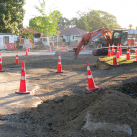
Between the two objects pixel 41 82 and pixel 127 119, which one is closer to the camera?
pixel 127 119

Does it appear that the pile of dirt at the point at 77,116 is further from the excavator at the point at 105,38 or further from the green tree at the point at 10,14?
the green tree at the point at 10,14

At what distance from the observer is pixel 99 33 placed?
18.7 metres

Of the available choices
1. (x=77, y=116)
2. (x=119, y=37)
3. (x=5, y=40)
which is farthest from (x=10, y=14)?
(x=77, y=116)

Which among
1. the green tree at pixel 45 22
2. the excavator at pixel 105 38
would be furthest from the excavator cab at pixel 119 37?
the green tree at pixel 45 22

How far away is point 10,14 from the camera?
3919 centimetres

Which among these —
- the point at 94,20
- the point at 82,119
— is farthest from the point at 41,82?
the point at 94,20

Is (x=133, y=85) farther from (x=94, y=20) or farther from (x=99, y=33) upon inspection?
(x=94, y=20)

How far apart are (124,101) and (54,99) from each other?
2167 mm

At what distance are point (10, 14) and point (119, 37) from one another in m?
23.8

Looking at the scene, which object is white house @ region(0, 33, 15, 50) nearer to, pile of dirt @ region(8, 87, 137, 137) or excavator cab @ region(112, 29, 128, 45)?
excavator cab @ region(112, 29, 128, 45)

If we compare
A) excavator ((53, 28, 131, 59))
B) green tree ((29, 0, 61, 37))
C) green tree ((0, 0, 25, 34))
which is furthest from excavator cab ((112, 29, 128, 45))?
green tree ((29, 0, 61, 37))

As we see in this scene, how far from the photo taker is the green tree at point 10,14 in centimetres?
3741

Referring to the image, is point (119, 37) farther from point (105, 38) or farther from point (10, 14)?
point (10, 14)

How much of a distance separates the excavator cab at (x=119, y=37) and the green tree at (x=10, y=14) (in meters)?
21.7
